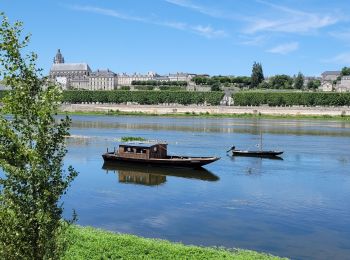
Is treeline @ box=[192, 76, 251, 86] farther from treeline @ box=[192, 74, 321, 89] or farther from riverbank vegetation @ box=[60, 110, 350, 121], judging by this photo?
riverbank vegetation @ box=[60, 110, 350, 121]

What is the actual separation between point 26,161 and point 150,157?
27238mm

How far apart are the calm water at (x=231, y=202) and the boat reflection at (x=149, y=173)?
6cm

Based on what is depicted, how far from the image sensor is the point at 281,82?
509 feet

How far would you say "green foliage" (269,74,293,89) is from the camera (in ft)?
493

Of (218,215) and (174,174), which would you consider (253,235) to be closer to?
(218,215)

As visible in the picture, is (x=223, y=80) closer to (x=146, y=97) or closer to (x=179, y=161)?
(x=146, y=97)

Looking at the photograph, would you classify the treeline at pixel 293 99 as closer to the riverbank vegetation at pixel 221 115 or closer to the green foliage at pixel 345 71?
the riverbank vegetation at pixel 221 115

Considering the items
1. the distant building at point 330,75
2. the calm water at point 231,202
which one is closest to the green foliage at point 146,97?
the distant building at point 330,75

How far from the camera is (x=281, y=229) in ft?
58.0

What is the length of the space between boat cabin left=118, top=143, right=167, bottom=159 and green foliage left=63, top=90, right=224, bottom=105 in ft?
289

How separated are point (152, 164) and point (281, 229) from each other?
1647 cm

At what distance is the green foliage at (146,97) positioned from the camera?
123m

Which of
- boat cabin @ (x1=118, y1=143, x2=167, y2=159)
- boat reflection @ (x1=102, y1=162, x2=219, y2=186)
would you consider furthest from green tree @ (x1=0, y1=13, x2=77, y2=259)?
boat cabin @ (x1=118, y1=143, x2=167, y2=159)

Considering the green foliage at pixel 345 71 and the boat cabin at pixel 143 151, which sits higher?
the green foliage at pixel 345 71
